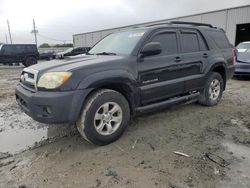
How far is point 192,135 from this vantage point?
13.1 ft

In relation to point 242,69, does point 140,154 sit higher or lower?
lower

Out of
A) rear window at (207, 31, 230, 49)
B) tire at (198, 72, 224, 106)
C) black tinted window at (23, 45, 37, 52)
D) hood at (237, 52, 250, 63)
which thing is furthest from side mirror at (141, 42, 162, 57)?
black tinted window at (23, 45, 37, 52)

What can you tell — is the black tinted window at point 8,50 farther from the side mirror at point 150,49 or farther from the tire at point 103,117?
the tire at point 103,117

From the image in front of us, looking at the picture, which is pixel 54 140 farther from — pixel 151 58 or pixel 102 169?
pixel 151 58

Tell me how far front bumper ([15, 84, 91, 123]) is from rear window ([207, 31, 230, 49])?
3571 mm

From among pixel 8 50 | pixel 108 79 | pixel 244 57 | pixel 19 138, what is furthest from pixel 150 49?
pixel 8 50

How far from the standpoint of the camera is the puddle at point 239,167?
264 centimetres

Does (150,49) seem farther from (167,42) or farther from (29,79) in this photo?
(29,79)

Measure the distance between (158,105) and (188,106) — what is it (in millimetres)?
1685

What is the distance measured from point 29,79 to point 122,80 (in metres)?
1.40

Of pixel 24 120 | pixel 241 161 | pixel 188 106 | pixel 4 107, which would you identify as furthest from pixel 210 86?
pixel 4 107

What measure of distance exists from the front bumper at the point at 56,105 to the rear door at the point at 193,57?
2.27 meters

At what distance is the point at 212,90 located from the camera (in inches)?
220

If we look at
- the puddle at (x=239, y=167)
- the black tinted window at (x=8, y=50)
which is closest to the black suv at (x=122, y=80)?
the puddle at (x=239, y=167)
